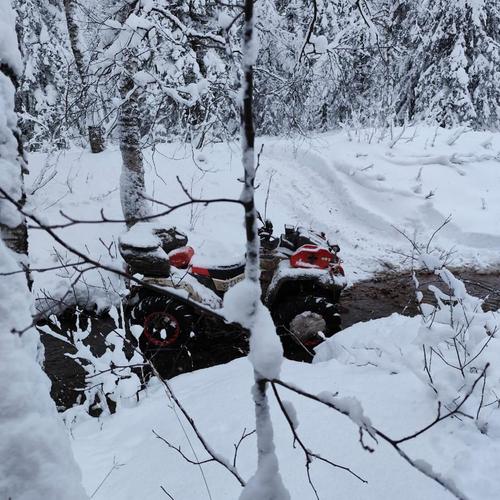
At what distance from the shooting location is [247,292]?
0.86 meters

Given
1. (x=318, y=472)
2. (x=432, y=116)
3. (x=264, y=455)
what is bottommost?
(x=318, y=472)

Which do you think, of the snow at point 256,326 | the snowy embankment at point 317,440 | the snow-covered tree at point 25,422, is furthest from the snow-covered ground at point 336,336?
the snow at point 256,326

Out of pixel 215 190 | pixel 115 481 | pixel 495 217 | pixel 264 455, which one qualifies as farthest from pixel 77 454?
pixel 495 217

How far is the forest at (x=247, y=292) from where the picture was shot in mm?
1275

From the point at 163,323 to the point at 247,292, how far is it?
11.7ft

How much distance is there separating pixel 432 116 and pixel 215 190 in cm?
785

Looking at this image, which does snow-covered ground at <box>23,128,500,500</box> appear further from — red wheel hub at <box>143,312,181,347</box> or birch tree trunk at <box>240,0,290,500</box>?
red wheel hub at <box>143,312,181,347</box>

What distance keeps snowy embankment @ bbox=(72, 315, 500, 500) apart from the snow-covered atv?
981 millimetres

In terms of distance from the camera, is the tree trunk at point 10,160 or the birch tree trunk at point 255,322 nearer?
the birch tree trunk at point 255,322

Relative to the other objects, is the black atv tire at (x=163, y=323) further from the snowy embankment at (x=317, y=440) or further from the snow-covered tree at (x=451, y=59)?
the snow-covered tree at (x=451, y=59)

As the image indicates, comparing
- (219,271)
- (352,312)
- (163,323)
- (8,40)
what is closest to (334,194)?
(352,312)

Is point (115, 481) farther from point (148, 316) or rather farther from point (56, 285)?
point (56, 285)

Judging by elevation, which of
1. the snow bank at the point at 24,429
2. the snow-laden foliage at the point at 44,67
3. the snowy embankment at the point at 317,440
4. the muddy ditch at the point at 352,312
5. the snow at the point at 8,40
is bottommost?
the muddy ditch at the point at 352,312

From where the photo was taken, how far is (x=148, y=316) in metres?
4.18
